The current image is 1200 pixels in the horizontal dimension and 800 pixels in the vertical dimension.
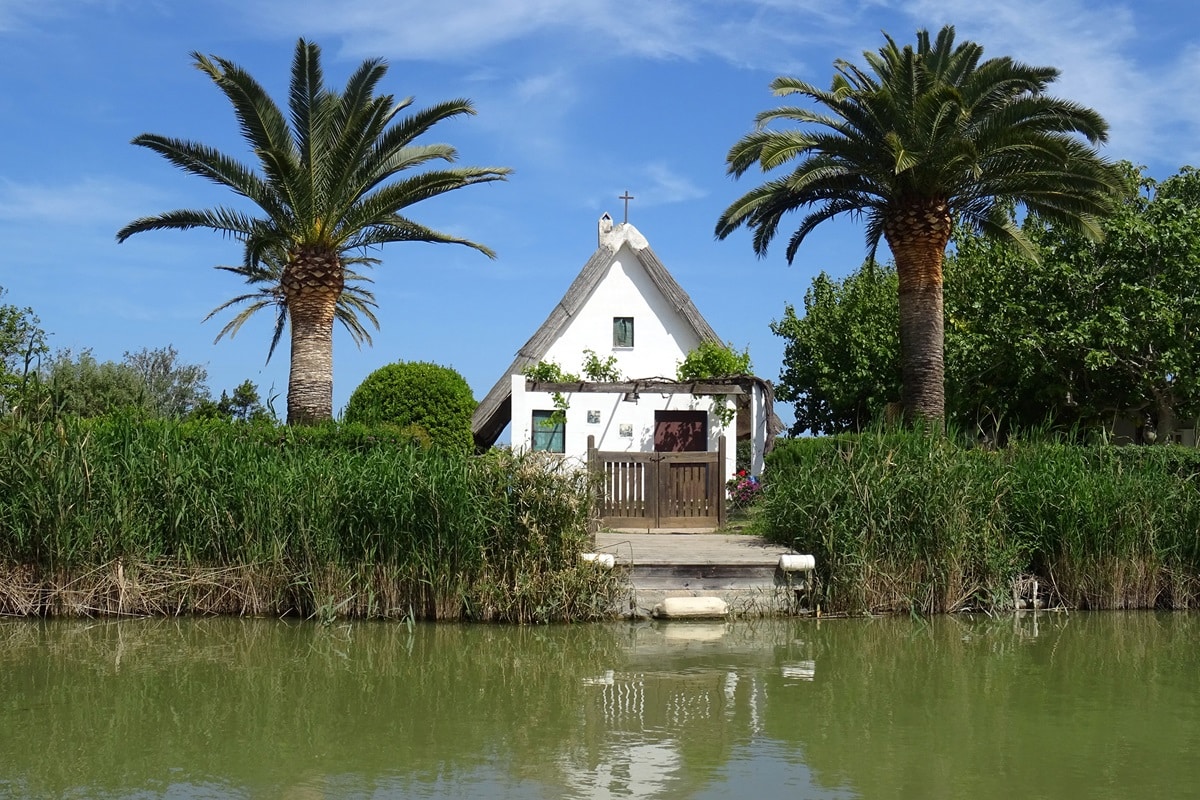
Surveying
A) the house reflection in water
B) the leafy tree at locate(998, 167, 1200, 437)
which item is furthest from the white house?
the house reflection in water

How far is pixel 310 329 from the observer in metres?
20.4

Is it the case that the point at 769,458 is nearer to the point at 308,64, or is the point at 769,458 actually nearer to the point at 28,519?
the point at 308,64

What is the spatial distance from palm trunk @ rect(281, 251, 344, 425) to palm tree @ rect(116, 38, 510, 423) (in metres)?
0.02

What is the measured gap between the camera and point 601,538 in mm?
15898

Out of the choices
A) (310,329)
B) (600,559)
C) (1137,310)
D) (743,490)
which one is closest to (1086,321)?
(1137,310)

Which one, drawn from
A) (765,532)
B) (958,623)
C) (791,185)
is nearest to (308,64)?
(791,185)

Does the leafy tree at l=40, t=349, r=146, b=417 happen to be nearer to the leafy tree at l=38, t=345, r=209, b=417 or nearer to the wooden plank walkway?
the leafy tree at l=38, t=345, r=209, b=417

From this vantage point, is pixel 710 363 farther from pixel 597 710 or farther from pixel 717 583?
pixel 597 710

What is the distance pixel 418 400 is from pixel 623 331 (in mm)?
5055

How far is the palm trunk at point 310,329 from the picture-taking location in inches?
798

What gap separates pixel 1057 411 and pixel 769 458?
11868mm

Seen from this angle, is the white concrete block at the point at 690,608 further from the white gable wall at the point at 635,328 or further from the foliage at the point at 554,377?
the white gable wall at the point at 635,328

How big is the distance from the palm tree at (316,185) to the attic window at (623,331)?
24.5ft

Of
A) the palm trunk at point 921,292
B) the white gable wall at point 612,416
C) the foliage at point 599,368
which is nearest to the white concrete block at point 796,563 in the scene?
the palm trunk at point 921,292
